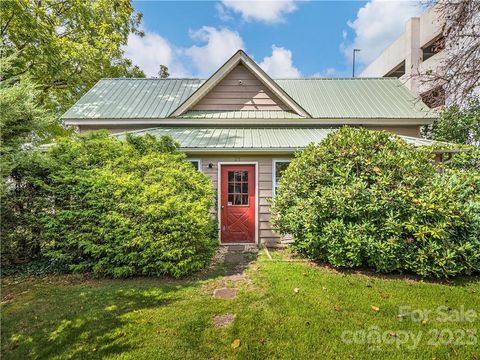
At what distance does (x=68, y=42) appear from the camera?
12312mm

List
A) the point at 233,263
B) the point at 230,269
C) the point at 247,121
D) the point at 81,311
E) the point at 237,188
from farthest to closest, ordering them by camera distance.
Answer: the point at 247,121 < the point at 237,188 < the point at 233,263 < the point at 230,269 < the point at 81,311

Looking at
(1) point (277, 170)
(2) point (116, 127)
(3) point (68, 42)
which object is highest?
(3) point (68, 42)

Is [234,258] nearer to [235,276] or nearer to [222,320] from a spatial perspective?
[235,276]

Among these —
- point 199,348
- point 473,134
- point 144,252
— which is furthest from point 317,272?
point 473,134

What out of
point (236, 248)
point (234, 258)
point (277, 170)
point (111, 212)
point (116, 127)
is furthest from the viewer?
point (116, 127)

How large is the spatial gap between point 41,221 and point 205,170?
12.9ft

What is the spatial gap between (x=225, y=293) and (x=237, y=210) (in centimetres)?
331

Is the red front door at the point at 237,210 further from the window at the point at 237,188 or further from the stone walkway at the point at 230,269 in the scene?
the stone walkway at the point at 230,269

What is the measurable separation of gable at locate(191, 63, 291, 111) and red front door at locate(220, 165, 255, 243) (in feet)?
10.4

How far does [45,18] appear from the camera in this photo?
11.7m

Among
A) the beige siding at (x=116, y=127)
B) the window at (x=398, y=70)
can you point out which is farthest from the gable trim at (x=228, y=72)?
→ the window at (x=398, y=70)

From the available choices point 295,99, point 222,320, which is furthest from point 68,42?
point 222,320

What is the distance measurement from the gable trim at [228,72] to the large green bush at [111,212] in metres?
3.95

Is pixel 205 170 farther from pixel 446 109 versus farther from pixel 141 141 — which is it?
pixel 446 109
